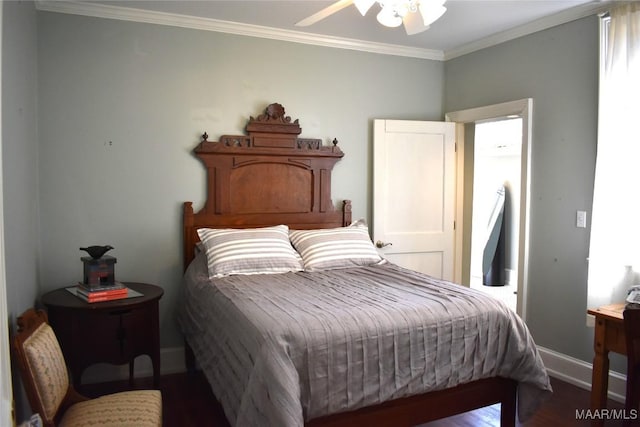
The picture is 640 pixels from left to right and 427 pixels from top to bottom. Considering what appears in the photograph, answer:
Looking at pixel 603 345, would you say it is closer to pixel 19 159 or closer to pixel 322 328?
pixel 322 328

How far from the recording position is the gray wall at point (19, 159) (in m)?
2.24

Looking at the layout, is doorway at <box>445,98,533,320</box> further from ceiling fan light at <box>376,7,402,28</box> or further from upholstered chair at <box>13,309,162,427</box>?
upholstered chair at <box>13,309,162,427</box>

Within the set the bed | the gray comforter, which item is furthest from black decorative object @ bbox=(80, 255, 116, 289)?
the gray comforter

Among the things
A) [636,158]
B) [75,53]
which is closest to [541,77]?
[636,158]

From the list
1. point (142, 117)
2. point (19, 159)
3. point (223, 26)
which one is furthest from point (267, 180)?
point (19, 159)

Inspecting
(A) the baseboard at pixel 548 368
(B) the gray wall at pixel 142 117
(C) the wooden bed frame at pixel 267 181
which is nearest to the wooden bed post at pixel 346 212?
(C) the wooden bed frame at pixel 267 181

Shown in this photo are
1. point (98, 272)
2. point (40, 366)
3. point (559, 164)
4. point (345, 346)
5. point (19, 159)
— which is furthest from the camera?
point (559, 164)

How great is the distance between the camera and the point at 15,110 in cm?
252

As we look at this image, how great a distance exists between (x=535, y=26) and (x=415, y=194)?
156cm

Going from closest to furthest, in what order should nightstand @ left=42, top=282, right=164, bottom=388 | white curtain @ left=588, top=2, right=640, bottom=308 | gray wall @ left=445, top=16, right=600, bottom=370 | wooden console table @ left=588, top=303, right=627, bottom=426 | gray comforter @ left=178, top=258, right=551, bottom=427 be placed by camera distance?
gray comforter @ left=178, top=258, right=551, bottom=427
wooden console table @ left=588, top=303, right=627, bottom=426
nightstand @ left=42, top=282, right=164, bottom=388
white curtain @ left=588, top=2, right=640, bottom=308
gray wall @ left=445, top=16, right=600, bottom=370

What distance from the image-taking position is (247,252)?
3336mm

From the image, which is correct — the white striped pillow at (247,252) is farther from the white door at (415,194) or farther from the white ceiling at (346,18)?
the white ceiling at (346,18)

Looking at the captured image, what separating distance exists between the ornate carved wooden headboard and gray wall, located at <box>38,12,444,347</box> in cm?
9

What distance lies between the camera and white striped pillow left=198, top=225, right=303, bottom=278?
10.7ft
